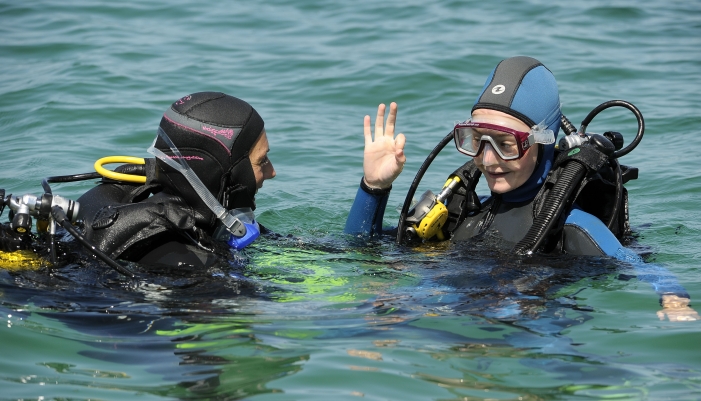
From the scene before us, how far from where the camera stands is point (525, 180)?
4527 mm

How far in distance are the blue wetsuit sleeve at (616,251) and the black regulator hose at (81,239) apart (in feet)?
7.17

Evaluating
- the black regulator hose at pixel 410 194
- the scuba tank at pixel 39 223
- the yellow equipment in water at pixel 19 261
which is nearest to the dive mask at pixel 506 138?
the black regulator hose at pixel 410 194

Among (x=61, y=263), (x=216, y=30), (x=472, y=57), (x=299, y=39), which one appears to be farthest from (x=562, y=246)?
(x=216, y=30)

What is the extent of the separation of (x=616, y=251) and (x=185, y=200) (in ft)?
6.88

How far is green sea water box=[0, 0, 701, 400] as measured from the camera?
338 centimetres

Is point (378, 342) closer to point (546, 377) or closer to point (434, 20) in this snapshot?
point (546, 377)

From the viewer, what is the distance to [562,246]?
447 cm

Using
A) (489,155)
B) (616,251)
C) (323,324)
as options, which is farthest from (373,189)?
(616,251)

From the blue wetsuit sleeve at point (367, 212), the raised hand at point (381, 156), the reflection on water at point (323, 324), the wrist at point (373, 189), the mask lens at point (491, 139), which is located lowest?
the reflection on water at point (323, 324)

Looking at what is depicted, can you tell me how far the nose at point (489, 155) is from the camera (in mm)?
4356

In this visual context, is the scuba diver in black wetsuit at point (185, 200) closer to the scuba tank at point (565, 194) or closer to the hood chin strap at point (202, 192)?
the hood chin strap at point (202, 192)

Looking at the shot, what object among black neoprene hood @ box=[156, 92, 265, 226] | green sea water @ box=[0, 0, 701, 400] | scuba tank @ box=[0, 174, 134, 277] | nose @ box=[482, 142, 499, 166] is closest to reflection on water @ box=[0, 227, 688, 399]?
green sea water @ box=[0, 0, 701, 400]

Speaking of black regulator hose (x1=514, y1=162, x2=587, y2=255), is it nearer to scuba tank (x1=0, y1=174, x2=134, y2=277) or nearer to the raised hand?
the raised hand

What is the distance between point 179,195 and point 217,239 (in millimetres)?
297
